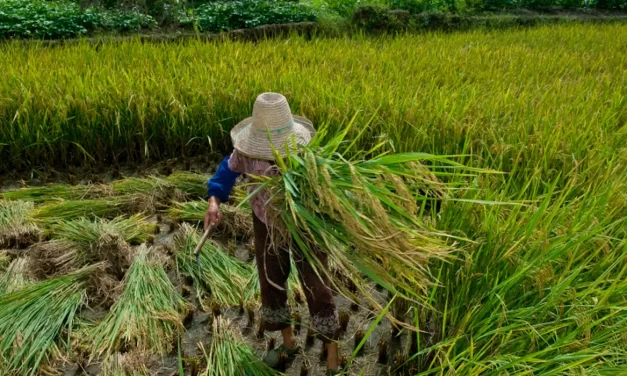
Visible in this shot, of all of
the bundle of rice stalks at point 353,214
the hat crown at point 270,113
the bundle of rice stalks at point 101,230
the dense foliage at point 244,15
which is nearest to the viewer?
the bundle of rice stalks at point 353,214

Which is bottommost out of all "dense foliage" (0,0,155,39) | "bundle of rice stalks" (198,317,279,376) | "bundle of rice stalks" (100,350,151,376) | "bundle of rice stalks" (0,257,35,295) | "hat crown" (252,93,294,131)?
"bundle of rice stalks" (0,257,35,295)

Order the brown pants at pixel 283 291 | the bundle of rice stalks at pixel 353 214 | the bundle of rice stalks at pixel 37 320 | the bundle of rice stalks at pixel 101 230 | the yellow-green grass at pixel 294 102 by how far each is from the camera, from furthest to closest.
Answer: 1. the yellow-green grass at pixel 294 102
2. the bundle of rice stalks at pixel 101 230
3. the bundle of rice stalks at pixel 37 320
4. the brown pants at pixel 283 291
5. the bundle of rice stalks at pixel 353 214

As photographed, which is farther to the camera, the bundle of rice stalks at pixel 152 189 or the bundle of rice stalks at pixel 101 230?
the bundle of rice stalks at pixel 152 189

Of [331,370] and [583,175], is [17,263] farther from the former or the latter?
[583,175]

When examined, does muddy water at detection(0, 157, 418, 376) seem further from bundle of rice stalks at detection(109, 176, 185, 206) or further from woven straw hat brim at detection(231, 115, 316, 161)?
woven straw hat brim at detection(231, 115, 316, 161)

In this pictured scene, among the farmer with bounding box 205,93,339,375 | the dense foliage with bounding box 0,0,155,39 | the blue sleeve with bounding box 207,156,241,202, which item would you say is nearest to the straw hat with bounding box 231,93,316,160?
the farmer with bounding box 205,93,339,375

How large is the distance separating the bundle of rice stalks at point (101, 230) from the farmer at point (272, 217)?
2.68 ft

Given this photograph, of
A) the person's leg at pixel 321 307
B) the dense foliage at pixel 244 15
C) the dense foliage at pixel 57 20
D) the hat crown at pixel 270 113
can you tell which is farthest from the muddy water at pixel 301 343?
the dense foliage at pixel 244 15

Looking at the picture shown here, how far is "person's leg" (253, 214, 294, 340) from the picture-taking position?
1.54 meters

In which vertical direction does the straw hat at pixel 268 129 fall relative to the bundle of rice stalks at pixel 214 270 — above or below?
above

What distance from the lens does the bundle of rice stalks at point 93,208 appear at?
7.88 ft

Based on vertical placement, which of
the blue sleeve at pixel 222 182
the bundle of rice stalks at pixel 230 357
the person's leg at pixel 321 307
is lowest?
the bundle of rice stalks at pixel 230 357

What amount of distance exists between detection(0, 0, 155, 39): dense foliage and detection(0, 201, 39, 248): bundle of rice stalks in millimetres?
2339

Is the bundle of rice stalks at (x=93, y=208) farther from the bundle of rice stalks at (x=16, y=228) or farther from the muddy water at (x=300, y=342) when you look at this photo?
the muddy water at (x=300, y=342)
